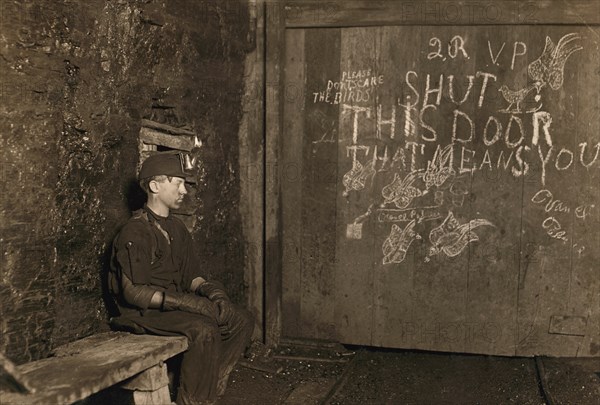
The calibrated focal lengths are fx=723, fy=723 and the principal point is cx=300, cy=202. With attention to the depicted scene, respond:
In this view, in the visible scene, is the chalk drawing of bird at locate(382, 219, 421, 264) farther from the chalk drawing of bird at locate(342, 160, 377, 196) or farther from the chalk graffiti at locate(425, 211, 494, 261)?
the chalk drawing of bird at locate(342, 160, 377, 196)

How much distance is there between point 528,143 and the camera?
5.26 meters

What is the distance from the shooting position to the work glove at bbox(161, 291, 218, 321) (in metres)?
3.88

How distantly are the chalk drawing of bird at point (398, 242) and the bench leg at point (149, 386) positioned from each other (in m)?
2.32

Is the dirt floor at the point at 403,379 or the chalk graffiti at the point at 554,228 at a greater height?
the chalk graffiti at the point at 554,228

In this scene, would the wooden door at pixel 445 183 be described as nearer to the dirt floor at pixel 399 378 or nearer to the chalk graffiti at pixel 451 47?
the chalk graffiti at pixel 451 47

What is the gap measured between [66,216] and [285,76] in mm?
2362

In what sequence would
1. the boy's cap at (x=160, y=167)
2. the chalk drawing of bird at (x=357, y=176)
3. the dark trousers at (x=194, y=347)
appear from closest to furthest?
the dark trousers at (x=194, y=347), the boy's cap at (x=160, y=167), the chalk drawing of bird at (x=357, y=176)

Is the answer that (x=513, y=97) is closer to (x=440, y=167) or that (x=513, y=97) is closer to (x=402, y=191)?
(x=440, y=167)

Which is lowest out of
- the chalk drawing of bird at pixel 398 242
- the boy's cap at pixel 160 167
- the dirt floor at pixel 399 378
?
the dirt floor at pixel 399 378

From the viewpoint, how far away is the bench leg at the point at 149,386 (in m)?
3.62

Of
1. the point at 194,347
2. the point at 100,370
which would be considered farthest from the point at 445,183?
the point at 100,370

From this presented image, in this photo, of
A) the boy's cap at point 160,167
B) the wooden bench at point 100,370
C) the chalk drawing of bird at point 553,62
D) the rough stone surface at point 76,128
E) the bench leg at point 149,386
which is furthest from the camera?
the chalk drawing of bird at point 553,62

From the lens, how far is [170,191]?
4051 mm

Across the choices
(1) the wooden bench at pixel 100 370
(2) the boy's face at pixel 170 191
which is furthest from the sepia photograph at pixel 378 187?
(1) the wooden bench at pixel 100 370
